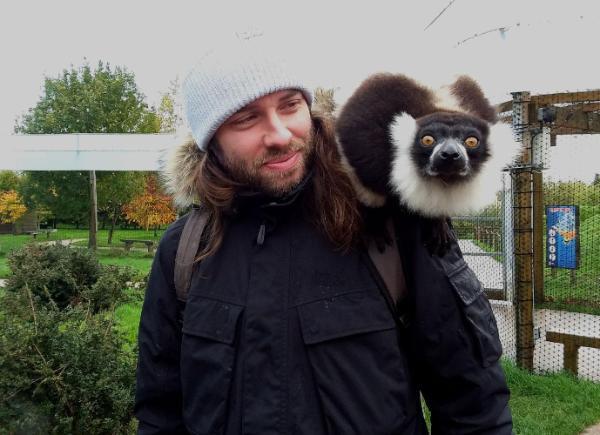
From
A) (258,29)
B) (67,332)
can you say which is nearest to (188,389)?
(258,29)

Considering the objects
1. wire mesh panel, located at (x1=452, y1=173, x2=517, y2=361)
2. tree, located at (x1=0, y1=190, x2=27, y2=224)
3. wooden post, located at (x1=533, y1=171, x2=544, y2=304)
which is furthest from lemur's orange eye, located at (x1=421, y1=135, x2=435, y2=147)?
tree, located at (x1=0, y1=190, x2=27, y2=224)

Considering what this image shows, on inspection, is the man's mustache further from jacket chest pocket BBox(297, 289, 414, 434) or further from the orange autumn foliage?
the orange autumn foliage

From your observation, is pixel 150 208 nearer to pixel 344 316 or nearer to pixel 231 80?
pixel 231 80

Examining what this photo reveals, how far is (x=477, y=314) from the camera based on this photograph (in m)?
1.58

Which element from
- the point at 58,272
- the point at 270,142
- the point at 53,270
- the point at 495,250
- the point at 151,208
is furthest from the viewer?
the point at 151,208

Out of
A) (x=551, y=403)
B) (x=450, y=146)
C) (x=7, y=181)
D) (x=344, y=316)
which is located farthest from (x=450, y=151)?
(x=7, y=181)

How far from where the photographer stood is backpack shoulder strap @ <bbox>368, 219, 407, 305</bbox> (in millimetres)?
1598

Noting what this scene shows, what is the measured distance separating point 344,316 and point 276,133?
0.65m

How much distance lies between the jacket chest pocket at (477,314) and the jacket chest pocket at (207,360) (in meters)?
0.68

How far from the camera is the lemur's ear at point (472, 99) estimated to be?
2047 millimetres

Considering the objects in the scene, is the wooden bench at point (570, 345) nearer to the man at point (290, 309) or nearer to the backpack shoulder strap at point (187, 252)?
the man at point (290, 309)

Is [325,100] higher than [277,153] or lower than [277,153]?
higher

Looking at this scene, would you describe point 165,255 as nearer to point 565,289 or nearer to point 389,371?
point 389,371

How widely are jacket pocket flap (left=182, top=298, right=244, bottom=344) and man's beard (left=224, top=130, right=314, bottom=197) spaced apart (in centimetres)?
40
